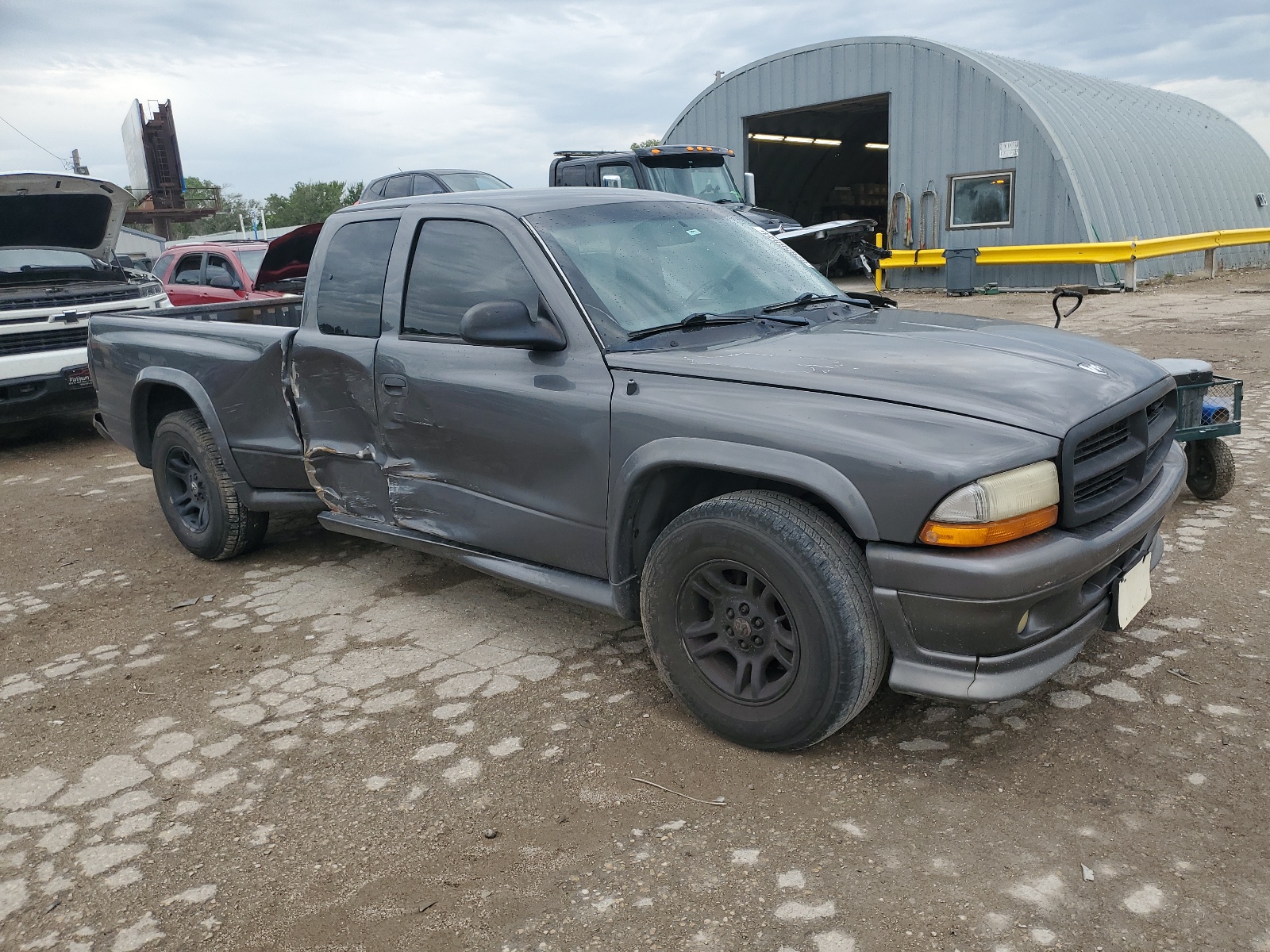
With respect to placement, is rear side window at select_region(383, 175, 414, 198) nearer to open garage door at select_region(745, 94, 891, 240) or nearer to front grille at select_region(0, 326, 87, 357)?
front grille at select_region(0, 326, 87, 357)

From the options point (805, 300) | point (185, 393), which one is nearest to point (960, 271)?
point (805, 300)

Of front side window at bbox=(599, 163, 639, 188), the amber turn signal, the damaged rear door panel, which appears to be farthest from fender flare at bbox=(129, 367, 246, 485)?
front side window at bbox=(599, 163, 639, 188)

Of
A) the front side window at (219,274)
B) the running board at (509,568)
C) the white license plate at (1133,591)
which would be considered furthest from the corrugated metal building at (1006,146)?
the running board at (509,568)

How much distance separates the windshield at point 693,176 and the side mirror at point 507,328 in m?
9.86

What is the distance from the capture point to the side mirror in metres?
3.34

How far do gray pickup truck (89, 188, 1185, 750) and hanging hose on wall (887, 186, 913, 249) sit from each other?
1653cm

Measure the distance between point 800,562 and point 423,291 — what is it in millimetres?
2066

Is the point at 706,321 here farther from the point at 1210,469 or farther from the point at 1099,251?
the point at 1099,251

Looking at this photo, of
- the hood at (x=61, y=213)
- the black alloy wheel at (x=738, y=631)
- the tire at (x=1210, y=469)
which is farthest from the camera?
the hood at (x=61, y=213)

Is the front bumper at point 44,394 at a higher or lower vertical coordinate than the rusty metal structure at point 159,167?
lower

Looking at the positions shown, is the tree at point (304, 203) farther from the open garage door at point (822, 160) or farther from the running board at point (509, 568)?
the running board at point (509, 568)

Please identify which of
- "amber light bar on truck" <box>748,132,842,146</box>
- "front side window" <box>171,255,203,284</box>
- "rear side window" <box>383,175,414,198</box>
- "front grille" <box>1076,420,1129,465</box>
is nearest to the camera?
"front grille" <box>1076,420,1129,465</box>

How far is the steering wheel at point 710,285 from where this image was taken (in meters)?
3.69

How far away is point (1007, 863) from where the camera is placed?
253 centimetres
